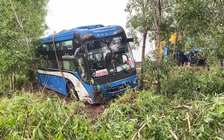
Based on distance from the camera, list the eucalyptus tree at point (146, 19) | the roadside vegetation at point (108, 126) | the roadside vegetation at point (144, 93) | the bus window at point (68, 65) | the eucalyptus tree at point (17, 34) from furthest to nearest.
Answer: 1. the eucalyptus tree at point (17, 34)
2. the bus window at point (68, 65)
3. the eucalyptus tree at point (146, 19)
4. the roadside vegetation at point (144, 93)
5. the roadside vegetation at point (108, 126)

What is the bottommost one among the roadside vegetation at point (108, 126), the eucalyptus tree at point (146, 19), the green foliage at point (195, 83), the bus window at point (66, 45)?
the green foliage at point (195, 83)

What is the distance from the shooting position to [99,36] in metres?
6.98

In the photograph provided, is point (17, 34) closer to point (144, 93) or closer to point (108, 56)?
point (108, 56)

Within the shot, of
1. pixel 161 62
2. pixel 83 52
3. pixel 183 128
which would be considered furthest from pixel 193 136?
pixel 83 52

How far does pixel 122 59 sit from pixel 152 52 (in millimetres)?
1611

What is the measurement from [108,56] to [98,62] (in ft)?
1.22

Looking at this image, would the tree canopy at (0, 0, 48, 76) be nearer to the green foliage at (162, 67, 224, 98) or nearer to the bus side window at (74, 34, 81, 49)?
the bus side window at (74, 34, 81, 49)

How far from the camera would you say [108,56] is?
702cm

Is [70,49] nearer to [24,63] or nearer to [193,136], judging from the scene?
[24,63]

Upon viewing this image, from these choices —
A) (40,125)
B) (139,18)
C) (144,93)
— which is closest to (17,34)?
(139,18)

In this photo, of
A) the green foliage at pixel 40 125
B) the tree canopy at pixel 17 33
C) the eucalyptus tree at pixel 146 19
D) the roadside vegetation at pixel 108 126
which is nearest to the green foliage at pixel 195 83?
the eucalyptus tree at pixel 146 19

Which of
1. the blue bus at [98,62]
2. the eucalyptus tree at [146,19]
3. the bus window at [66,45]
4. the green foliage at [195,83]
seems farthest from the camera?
the bus window at [66,45]

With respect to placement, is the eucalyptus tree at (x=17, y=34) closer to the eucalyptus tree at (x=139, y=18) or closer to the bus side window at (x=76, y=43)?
the bus side window at (x=76, y=43)

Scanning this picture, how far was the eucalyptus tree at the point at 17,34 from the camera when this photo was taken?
8.12 m
